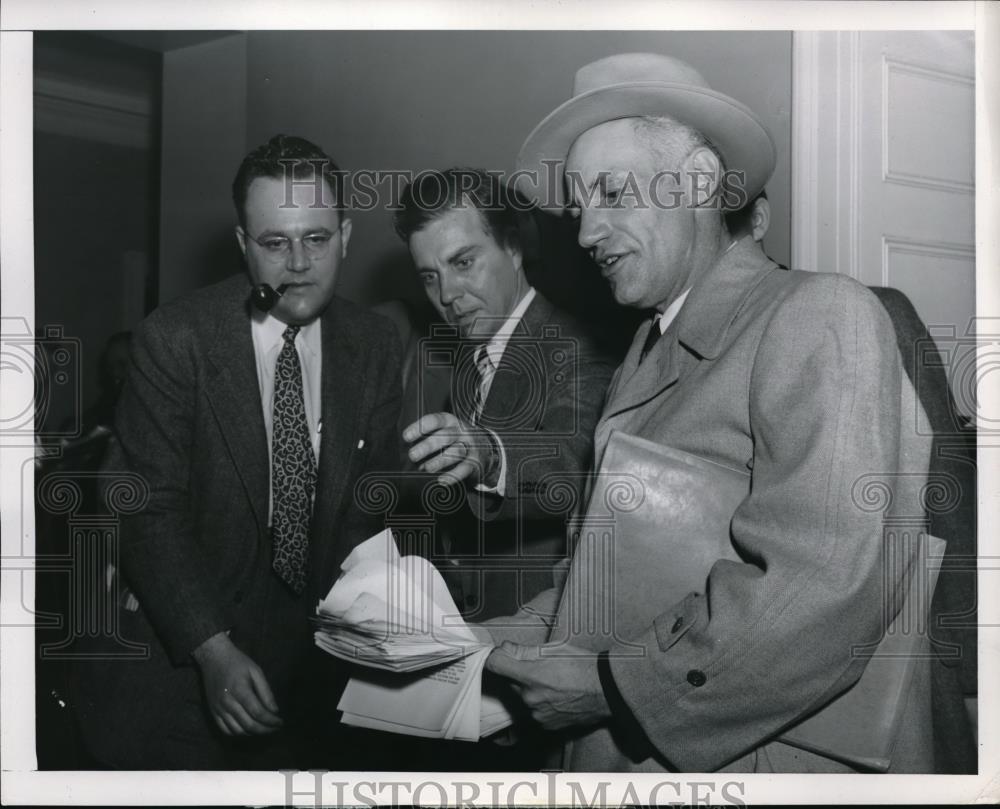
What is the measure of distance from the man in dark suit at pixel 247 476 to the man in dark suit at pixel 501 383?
0.56ft

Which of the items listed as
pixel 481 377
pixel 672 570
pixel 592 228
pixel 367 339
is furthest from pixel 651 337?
pixel 367 339

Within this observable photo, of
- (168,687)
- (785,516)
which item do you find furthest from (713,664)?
(168,687)

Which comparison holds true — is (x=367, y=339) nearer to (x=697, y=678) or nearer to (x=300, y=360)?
(x=300, y=360)

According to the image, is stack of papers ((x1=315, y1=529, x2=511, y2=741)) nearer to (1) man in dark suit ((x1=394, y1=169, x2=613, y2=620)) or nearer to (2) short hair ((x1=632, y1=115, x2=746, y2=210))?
(1) man in dark suit ((x1=394, y1=169, x2=613, y2=620))

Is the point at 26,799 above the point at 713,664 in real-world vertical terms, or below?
below

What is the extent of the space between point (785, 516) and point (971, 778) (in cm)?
91

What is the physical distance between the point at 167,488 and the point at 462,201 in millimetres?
894

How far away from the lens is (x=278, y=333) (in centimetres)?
201

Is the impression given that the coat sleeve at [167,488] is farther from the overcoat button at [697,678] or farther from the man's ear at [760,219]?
the man's ear at [760,219]

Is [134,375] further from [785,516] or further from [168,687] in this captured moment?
[785,516]

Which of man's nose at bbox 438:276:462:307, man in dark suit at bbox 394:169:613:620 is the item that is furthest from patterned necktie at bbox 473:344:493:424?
man's nose at bbox 438:276:462:307

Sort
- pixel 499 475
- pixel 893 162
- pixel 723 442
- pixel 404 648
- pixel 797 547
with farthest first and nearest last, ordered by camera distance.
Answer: pixel 893 162 < pixel 499 475 < pixel 404 648 < pixel 723 442 < pixel 797 547

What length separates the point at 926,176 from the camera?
6.60 feet

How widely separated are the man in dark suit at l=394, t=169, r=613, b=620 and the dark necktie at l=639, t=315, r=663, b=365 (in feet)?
0.41
